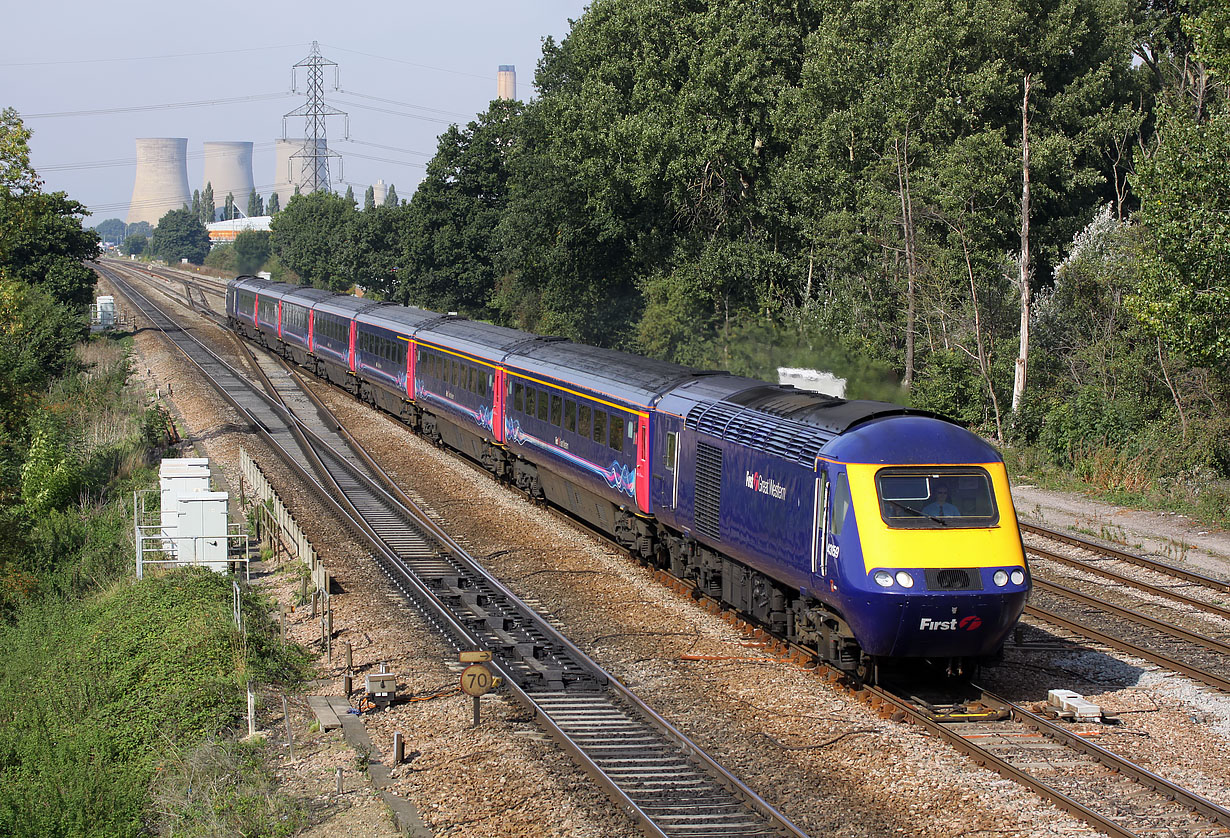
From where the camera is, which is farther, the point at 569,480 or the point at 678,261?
the point at 678,261

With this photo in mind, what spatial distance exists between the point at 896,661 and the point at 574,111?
3350cm

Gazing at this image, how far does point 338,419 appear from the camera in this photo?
36750 mm

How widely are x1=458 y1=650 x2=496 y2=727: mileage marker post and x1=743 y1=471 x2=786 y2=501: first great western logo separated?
4.12 m

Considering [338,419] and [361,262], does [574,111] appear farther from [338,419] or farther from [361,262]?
[361,262]

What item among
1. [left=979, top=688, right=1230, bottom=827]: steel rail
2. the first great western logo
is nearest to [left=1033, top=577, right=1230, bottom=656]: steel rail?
[left=979, top=688, right=1230, bottom=827]: steel rail

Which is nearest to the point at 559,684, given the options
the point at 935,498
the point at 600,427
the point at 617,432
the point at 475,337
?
the point at 935,498

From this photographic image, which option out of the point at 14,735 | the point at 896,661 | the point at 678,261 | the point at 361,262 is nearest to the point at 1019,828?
the point at 896,661

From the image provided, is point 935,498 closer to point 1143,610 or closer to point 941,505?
point 941,505

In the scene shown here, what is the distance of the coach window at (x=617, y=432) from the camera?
19.5 meters

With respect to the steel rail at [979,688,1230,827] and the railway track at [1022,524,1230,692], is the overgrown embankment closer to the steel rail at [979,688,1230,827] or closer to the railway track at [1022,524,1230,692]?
the steel rail at [979,688,1230,827]

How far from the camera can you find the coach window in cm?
1945

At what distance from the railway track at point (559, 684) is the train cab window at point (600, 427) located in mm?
3114

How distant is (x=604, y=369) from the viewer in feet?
70.3

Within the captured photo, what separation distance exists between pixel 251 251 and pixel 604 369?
10539cm
